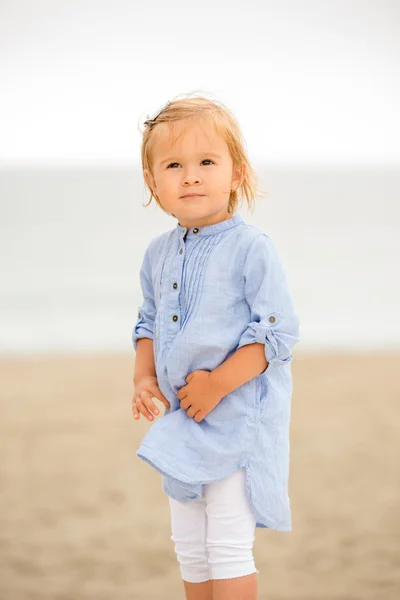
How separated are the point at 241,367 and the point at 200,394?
0.35 feet

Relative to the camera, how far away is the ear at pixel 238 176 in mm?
1956

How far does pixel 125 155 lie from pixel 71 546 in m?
57.6

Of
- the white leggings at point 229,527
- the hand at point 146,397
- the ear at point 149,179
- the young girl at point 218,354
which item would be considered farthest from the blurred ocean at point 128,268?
the white leggings at point 229,527

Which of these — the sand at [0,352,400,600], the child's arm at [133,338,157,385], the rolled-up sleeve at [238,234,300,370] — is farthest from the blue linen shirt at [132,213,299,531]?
the sand at [0,352,400,600]

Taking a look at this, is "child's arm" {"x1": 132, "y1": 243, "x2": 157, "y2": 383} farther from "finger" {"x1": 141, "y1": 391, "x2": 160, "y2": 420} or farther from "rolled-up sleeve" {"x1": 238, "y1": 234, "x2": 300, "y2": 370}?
"rolled-up sleeve" {"x1": 238, "y1": 234, "x2": 300, "y2": 370}

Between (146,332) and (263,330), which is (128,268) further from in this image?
(263,330)

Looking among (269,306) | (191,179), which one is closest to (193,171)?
(191,179)

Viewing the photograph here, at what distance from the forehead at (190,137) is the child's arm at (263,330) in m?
0.23

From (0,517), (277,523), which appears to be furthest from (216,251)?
(0,517)

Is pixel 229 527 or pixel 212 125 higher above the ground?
pixel 212 125

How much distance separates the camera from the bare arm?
1815mm

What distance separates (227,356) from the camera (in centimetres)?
188

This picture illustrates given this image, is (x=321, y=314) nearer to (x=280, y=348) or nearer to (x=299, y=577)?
(x=299, y=577)

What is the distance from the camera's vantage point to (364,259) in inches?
501
